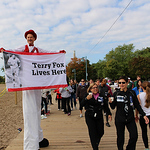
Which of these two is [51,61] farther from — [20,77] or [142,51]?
[142,51]

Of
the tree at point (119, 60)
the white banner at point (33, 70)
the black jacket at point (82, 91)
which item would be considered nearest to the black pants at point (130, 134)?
the white banner at point (33, 70)

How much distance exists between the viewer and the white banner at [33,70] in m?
3.43

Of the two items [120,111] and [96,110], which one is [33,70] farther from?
[120,111]

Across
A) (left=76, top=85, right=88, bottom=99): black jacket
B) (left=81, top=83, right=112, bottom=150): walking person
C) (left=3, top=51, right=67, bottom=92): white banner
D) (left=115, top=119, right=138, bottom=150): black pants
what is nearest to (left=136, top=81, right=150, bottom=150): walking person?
(left=115, top=119, right=138, bottom=150): black pants

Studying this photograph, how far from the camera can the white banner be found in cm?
343

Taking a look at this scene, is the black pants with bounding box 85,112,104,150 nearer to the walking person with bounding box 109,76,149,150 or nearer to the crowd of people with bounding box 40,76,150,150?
the crowd of people with bounding box 40,76,150,150

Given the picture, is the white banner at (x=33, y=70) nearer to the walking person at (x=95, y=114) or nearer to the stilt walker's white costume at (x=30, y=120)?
the stilt walker's white costume at (x=30, y=120)

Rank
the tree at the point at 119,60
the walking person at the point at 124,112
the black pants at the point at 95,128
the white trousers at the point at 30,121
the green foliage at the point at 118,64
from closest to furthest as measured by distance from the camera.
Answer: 1. the white trousers at the point at 30,121
2. the walking person at the point at 124,112
3. the black pants at the point at 95,128
4. the green foliage at the point at 118,64
5. the tree at the point at 119,60

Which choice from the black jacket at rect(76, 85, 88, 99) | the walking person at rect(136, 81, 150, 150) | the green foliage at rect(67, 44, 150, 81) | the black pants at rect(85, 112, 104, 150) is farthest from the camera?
the green foliage at rect(67, 44, 150, 81)

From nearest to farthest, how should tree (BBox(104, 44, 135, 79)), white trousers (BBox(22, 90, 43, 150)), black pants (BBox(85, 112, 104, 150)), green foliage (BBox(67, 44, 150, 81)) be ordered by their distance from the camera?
white trousers (BBox(22, 90, 43, 150))
black pants (BBox(85, 112, 104, 150))
green foliage (BBox(67, 44, 150, 81))
tree (BBox(104, 44, 135, 79))

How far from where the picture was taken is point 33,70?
3.68 m

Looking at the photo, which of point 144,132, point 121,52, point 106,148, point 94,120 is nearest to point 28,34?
point 94,120

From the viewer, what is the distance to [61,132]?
18.3 ft

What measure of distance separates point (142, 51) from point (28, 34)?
6006 cm
